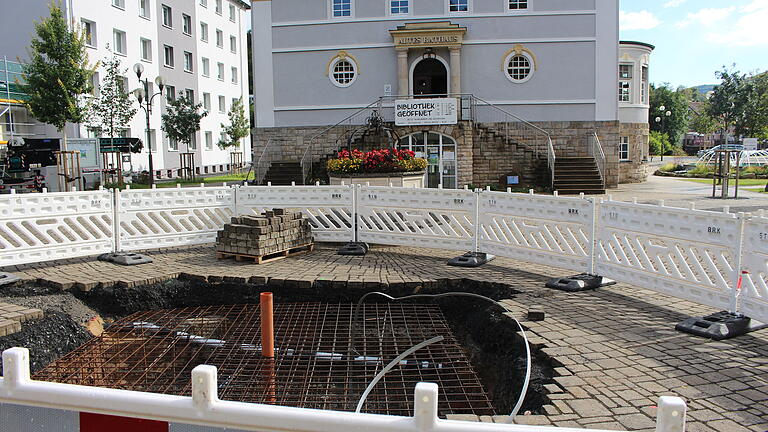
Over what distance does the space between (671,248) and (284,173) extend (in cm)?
2065

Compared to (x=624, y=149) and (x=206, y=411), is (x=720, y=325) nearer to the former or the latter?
(x=206, y=411)

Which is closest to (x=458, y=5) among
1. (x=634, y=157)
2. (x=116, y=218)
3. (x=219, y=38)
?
(x=634, y=157)

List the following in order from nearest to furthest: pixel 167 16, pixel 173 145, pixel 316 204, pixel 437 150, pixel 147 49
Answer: pixel 316 204, pixel 437 150, pixel 147 49, pixel 173 145, pixel 167 16

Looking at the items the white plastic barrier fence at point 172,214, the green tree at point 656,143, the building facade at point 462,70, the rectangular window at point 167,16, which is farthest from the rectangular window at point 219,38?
the green tree at point 656,143

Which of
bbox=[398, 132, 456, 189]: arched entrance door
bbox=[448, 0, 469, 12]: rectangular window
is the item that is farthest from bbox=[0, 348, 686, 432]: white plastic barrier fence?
bbox=[448, 0, 469, 12]: rectangular window

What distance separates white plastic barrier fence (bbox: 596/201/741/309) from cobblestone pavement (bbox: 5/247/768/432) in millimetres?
334

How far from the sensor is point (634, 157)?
32.7 metres

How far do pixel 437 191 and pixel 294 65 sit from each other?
60.6 ft

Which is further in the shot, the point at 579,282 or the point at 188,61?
the point at 188,61

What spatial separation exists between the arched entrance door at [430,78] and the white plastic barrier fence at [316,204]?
1681cm

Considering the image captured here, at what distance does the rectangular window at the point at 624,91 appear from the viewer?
33.7 m

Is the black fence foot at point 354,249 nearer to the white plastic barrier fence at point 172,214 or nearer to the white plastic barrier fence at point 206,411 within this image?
the white plastic barrier fence at point 172,214

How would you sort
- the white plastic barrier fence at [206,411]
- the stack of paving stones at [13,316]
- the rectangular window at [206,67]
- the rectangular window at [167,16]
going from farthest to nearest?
the rectangular window at [206,67] → the rectangular window at [167,16] → the stack of paving stones at [13,316] → the white plastic barrier fence at [206,411]

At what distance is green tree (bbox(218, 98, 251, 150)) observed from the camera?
46.8 meters
